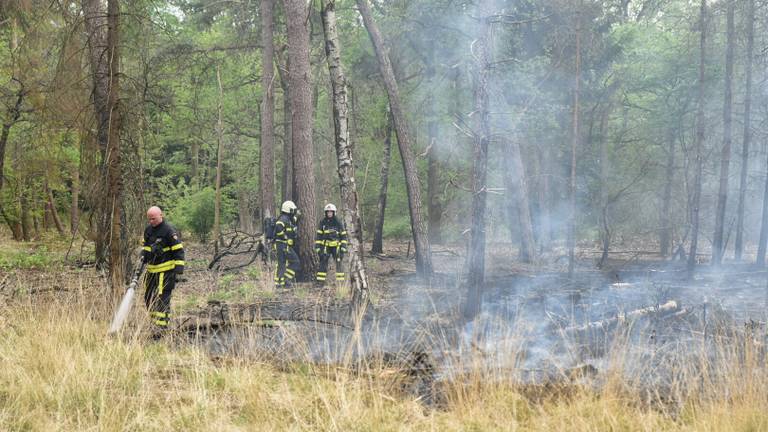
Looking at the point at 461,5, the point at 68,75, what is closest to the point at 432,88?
the point at 461,5

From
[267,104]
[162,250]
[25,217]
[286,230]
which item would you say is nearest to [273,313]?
[162,250]

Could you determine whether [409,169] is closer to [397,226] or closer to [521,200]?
[521,200]

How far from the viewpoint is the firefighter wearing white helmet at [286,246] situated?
489 inches

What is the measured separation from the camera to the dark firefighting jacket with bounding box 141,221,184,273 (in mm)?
8109

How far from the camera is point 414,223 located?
14.4 metres

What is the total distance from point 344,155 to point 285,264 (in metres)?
4.57

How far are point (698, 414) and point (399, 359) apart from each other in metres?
2.88

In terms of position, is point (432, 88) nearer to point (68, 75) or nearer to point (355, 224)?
point (355, 224)

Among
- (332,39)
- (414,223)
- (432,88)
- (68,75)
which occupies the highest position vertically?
(432,88)

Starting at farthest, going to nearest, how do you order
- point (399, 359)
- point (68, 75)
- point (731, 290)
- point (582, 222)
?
point (582, 222)
point (731, 290)
point (68, 75)
point (399, 359)

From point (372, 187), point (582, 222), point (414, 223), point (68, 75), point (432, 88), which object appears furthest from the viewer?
point (372, 187)

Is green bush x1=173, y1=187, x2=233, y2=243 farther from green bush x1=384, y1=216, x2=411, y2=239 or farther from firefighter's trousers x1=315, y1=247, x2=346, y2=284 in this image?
firefighter's trousers x1=315, y1=247, x2=346, y2=284

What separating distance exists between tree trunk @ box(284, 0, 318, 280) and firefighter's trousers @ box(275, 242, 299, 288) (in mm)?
322

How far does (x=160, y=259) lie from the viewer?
8.20 metres
